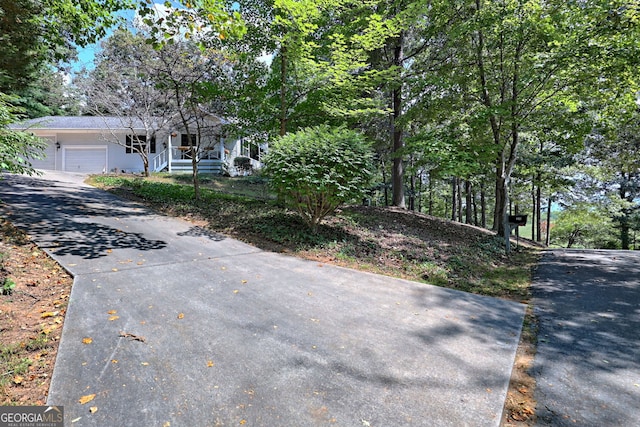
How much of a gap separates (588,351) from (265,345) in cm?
309

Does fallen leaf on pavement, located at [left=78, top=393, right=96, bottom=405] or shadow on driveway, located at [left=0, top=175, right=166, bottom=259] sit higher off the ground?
shadow on driveway, located at [left=0, top=175, right=166, bottom=259]

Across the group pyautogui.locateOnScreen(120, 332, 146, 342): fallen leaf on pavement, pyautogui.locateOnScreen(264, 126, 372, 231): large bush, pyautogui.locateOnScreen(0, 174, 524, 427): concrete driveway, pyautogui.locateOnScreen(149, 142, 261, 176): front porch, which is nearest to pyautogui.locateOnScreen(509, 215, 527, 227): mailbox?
pyautogui.locateOnScreen(264, 126, 372, 231): large bush

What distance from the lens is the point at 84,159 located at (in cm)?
1988

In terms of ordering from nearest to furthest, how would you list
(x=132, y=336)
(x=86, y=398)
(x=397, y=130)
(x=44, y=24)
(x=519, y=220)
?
(x=86, y=398)
(x=132, y=336)
(x=44, y=24)
(x=519, y=220)
(x=397, y=130)

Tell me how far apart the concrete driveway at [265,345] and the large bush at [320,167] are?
1670mm

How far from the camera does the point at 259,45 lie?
8.51 m

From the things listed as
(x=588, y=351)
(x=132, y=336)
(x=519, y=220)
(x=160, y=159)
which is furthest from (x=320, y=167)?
(x=160, y=159)

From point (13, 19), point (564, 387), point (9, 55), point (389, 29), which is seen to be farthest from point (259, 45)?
point (564, 387)

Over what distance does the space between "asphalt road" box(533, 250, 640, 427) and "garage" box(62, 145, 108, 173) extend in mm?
22603

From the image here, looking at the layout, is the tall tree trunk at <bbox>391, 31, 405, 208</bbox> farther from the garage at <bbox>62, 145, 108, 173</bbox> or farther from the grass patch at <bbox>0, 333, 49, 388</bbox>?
the garage at <bbox>62, 145, 108, 173</bbox>

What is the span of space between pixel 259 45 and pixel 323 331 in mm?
7854

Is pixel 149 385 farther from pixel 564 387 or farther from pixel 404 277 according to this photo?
pixel 404 277

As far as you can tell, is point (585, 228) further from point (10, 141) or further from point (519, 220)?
point (10, 141)

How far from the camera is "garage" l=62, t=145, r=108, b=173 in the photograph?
64.7 ft
